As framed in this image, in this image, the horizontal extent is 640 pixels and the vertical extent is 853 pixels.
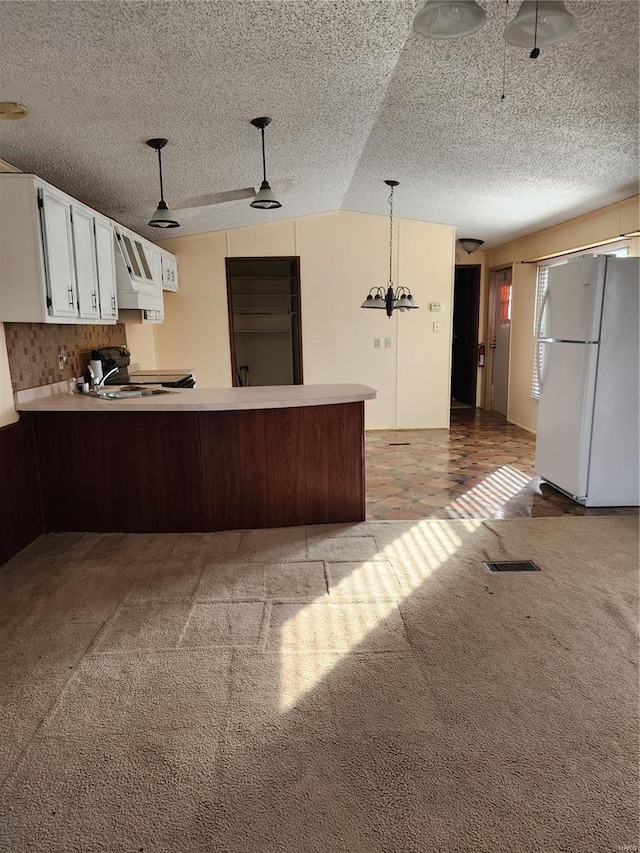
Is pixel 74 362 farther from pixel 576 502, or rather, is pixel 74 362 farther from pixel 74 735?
pixel 576 502

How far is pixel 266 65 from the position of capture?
261cm

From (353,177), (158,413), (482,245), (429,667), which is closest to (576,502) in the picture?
(429,667)

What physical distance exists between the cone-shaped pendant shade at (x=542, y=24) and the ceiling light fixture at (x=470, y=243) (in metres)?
5.48

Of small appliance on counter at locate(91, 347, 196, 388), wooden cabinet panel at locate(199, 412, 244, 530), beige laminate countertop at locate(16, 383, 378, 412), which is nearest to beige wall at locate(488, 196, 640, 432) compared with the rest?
beige laminate countertop at locate(16, 383, 378, 412)

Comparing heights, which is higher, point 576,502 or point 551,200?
point 551,200

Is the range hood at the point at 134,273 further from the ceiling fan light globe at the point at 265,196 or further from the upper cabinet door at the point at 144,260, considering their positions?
the ceiling fan light globe at the point at 265,196

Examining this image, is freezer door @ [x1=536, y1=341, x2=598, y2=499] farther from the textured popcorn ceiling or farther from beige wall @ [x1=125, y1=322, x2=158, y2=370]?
beige wall @ [x1=125, y1=322, x2=158, y2=370]

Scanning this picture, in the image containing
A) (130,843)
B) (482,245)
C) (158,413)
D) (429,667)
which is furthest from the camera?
(482,245)

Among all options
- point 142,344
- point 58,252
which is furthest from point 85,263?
point 142,344

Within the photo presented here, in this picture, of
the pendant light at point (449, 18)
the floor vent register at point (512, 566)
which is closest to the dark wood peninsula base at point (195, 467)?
the floor vent register at point (512, 566)

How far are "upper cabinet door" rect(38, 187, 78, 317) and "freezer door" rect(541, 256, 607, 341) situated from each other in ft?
11.2

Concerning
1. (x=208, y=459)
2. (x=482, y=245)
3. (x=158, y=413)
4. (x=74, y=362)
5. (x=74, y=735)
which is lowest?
(x=74, y=735)

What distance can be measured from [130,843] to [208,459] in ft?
7.48

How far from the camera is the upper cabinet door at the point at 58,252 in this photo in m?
3.06
